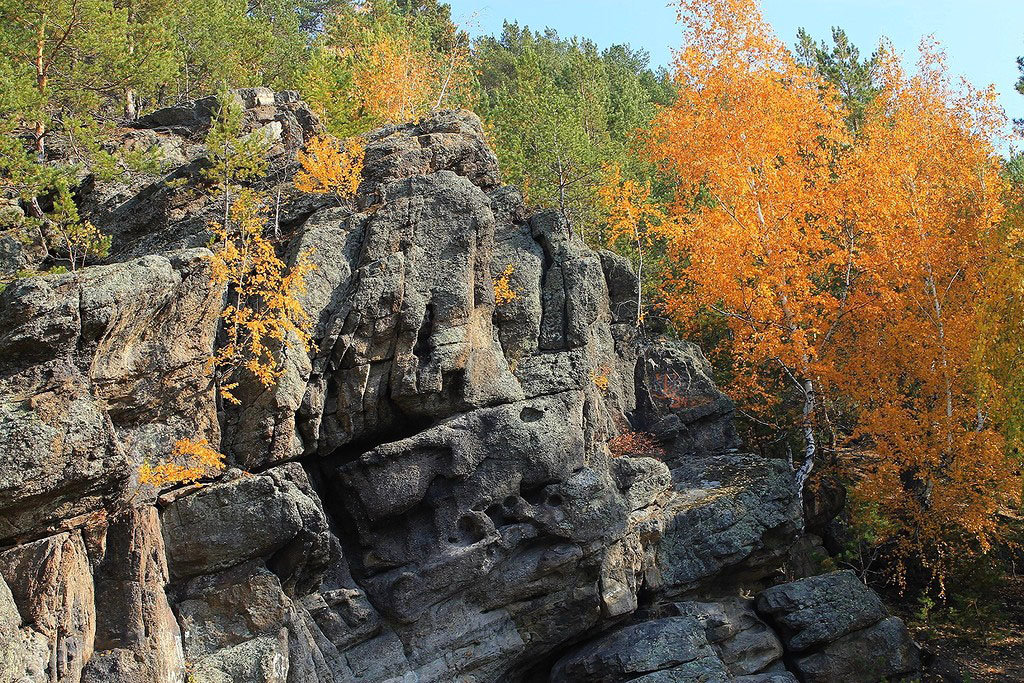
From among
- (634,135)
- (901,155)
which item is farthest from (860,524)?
(634,135)

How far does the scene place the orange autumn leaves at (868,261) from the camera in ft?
63.3

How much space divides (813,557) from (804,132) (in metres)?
12.4

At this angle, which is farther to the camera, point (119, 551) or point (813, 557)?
point (813, 557)

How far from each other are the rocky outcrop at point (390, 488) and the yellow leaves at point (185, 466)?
0.21 metres

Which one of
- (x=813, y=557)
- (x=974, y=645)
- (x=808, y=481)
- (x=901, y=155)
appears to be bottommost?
(x=974, y=645)

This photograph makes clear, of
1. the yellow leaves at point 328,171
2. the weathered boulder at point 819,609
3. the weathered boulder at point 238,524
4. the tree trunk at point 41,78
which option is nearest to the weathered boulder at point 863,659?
the weathered boulder at point 819,609

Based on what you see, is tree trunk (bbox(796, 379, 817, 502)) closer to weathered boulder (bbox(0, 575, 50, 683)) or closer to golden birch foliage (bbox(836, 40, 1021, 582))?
golden birch foliage (bbox(836, 40, 1021, 582))

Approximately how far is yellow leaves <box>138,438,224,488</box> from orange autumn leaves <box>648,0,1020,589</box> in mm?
12866

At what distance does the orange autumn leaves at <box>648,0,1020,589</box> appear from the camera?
1930 centimetres

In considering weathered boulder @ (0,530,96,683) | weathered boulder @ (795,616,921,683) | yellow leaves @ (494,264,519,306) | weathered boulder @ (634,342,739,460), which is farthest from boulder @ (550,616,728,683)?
weathered boulder @ (0,530,96,683)

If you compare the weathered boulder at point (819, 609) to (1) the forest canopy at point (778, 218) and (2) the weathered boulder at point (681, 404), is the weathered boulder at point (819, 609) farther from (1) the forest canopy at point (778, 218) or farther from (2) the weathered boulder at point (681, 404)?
(2) the weathered boulder at point (681, 404)

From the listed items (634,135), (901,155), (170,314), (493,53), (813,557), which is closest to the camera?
(170,314)

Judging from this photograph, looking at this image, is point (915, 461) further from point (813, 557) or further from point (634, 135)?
point (634, 135)

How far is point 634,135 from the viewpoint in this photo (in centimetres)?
3566
